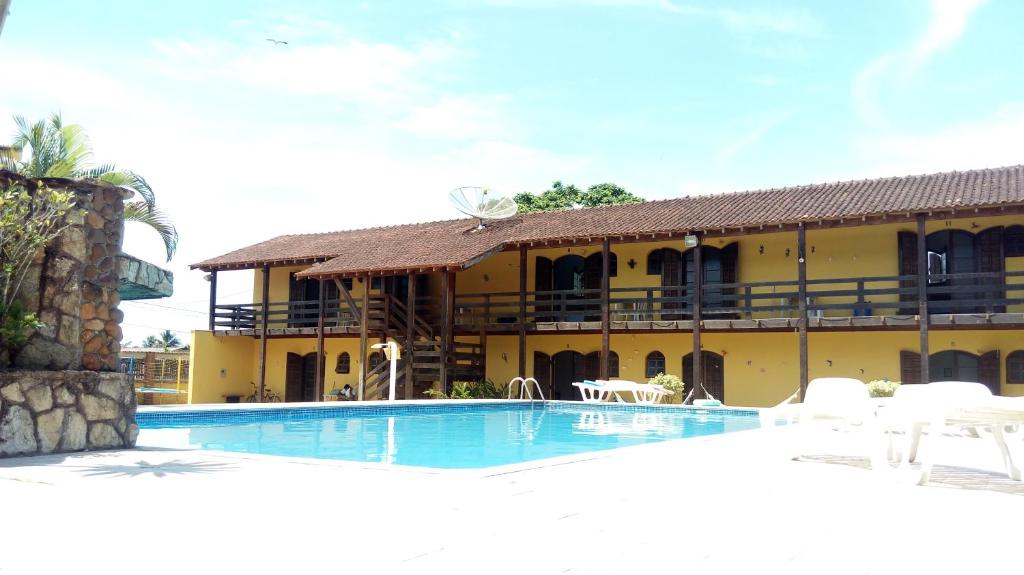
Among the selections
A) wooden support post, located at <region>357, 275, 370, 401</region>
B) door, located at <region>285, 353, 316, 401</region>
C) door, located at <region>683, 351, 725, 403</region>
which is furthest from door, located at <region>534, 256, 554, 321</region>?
door, located at <region>285, 353, 316, 401</region>

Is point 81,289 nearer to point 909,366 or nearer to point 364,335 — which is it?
point 364,335

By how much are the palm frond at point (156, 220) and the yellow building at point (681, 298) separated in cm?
620

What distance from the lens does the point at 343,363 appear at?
24.9 m

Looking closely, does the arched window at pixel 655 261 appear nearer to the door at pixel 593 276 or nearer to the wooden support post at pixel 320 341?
the door at pixel 593 276

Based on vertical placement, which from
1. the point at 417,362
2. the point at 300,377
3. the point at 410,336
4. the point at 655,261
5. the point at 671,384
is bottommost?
the point at 300,377

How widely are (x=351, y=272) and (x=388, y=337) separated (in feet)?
6.87

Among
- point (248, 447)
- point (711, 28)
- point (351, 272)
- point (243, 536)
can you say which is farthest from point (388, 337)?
point (243, 536)

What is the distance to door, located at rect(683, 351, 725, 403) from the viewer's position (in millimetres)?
20406

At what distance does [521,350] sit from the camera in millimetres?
20609

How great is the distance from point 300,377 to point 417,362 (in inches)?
255

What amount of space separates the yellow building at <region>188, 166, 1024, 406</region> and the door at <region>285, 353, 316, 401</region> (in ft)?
0.22

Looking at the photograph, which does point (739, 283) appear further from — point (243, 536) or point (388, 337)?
point (243, 536)

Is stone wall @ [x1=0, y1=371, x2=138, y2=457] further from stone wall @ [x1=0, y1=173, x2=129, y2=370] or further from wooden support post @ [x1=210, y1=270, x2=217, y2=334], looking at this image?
wooden support post @ [x1=210, y1=270, x2=217, y2=334]

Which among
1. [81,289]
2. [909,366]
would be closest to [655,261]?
[909,366]
